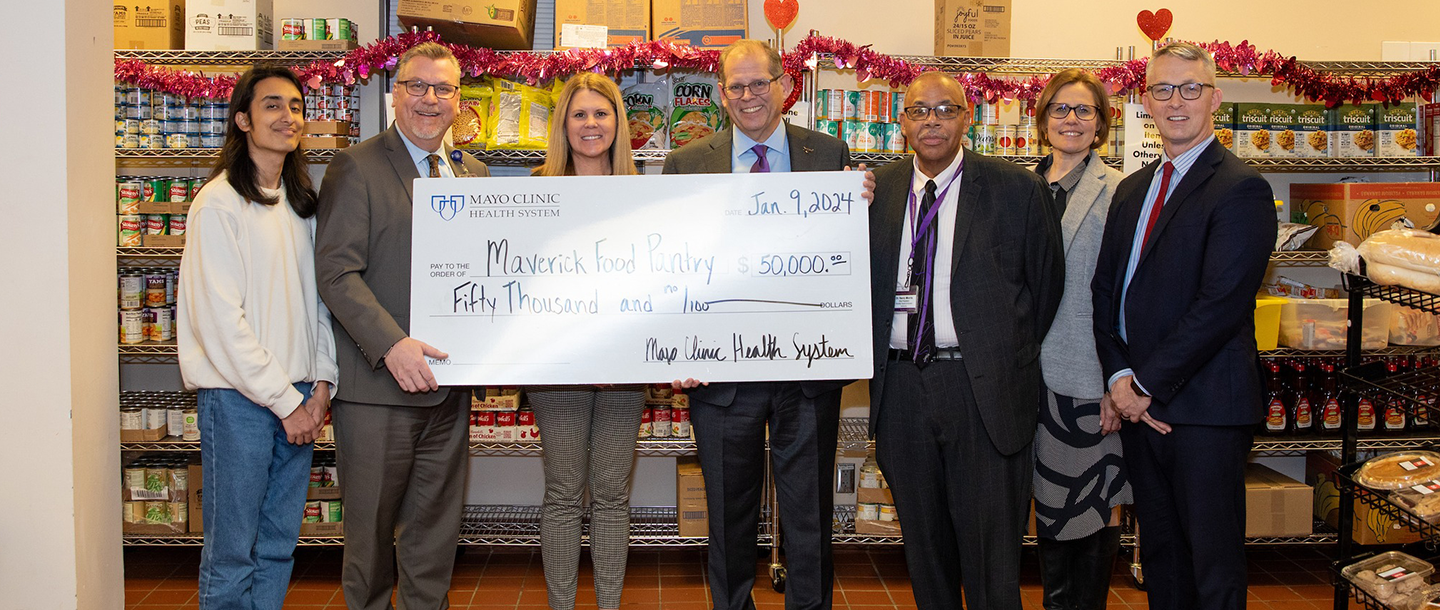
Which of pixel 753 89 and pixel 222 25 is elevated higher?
pixel 222 25

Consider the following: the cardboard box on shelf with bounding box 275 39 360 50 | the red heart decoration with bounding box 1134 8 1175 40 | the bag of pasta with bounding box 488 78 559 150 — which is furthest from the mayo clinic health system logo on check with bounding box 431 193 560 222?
the red heart decoration with bounding box 1134 8 1175 40

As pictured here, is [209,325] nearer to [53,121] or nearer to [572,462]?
[53,121]

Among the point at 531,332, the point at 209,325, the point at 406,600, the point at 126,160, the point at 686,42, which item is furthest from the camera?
the point at 126,160

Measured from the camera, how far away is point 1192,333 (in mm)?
2496

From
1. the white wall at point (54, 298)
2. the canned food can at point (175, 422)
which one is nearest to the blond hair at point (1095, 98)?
the white wall at point (54, 298)

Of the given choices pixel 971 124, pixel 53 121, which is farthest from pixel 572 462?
pixel 971 124

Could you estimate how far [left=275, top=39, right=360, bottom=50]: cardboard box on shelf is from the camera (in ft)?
13.2

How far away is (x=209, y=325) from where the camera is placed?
8.25 ft

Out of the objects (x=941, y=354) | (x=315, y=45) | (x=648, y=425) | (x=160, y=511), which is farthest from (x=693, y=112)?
(x=160, y=511)

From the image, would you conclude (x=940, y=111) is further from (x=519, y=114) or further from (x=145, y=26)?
(x=145, y=26)

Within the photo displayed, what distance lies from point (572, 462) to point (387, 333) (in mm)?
715

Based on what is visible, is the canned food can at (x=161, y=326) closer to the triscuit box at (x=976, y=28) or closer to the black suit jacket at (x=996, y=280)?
the black suit jacket at (x=996, y=280)

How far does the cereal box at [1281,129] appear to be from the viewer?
4219 millimetres

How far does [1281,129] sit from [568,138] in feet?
10.5
